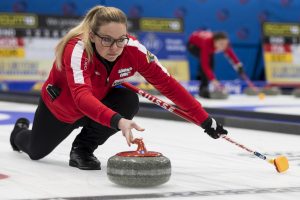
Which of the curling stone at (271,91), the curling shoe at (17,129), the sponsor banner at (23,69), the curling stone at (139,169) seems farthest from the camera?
the curling stone at (271,91)

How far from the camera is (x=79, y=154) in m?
3.10

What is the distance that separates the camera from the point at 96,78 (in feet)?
9.46

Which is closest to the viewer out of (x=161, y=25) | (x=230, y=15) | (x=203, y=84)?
(x=203, y=84)

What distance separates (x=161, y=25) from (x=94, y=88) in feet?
23.1

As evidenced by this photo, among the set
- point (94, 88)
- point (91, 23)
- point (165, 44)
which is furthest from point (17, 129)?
point (165, 44)

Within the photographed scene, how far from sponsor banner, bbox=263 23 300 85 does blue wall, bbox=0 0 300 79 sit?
12cm

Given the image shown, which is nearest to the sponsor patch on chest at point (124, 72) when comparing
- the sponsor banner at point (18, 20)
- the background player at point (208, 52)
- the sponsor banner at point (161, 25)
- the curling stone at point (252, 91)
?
the background player at point (208, 52)

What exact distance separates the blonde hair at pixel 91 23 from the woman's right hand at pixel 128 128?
0.44 metres

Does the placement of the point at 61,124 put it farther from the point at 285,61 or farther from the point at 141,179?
the point at 285,61

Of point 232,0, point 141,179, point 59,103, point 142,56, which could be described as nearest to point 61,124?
point 59,103

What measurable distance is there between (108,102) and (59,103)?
0.21 m

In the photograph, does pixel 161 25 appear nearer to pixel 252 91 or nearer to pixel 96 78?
pixel 252 91

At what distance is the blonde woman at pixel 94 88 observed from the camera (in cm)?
266

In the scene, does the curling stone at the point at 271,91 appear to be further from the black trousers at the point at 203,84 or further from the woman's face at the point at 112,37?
the woman's face at the point at 112,37
